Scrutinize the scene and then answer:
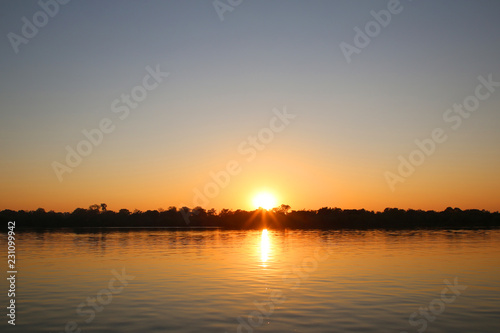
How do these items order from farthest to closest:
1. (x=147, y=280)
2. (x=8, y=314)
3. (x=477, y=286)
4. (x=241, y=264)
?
(x=241, y=264), (x=147, y=280), (x=477, y=286), (x=8, y=314)

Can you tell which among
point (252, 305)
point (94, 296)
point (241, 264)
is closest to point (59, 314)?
point (94, 296)

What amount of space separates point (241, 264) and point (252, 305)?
22624 millimetres

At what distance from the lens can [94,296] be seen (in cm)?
2862

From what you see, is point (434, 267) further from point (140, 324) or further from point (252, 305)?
point (140, 324)

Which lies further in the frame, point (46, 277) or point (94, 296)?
point (46, 277)

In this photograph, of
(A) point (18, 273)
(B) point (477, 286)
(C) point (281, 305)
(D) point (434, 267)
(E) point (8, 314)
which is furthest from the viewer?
(D) point (434, 267)

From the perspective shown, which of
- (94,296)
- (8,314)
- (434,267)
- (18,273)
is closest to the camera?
(8,314)

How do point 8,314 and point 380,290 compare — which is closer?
point 8,314

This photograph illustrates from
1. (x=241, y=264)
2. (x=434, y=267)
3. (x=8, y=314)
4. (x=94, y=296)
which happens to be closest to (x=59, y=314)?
(x=8, y=314)

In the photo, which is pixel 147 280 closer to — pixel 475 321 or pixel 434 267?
pixel 475 321

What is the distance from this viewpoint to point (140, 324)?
2123 cm

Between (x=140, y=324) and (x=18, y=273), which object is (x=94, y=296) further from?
(x=18, y=273)

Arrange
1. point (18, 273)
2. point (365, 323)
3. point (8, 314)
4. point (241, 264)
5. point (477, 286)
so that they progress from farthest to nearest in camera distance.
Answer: point (241, 264) < point (18, 273) < point (477, 286) < point (8, 314) < point (365, 323)

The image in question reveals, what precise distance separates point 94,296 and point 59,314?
17.0 ft
